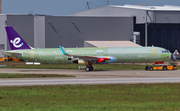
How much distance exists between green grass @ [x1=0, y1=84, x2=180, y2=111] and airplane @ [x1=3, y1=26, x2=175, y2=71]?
2441cm

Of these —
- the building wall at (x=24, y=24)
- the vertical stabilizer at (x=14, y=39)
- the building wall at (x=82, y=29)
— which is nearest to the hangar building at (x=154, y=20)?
the building wall at (x=82, y=29)

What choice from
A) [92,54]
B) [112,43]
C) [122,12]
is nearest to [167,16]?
[122,12]

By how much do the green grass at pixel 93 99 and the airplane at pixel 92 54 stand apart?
24.4m

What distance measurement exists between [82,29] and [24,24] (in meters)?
17.8

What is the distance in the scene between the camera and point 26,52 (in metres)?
52.3

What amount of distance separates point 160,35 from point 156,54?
62.5 metres

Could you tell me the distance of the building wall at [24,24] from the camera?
83.6m

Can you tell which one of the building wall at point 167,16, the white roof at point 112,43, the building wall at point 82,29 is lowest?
the white roof at point 112,43

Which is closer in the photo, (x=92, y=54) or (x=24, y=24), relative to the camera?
(x=92, y=54)

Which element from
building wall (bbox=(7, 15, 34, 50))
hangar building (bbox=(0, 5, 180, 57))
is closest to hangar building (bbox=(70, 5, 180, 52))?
hangar building (bbox=(0, 5, 180, 57))

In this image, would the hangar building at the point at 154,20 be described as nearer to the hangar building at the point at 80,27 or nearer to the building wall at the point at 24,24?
the hangar building at the point at 80,27

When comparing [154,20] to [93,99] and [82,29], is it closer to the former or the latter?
[82,29]

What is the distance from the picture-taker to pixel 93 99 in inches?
760

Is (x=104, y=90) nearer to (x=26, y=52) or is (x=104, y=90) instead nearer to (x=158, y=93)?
(x=158, y=93)
